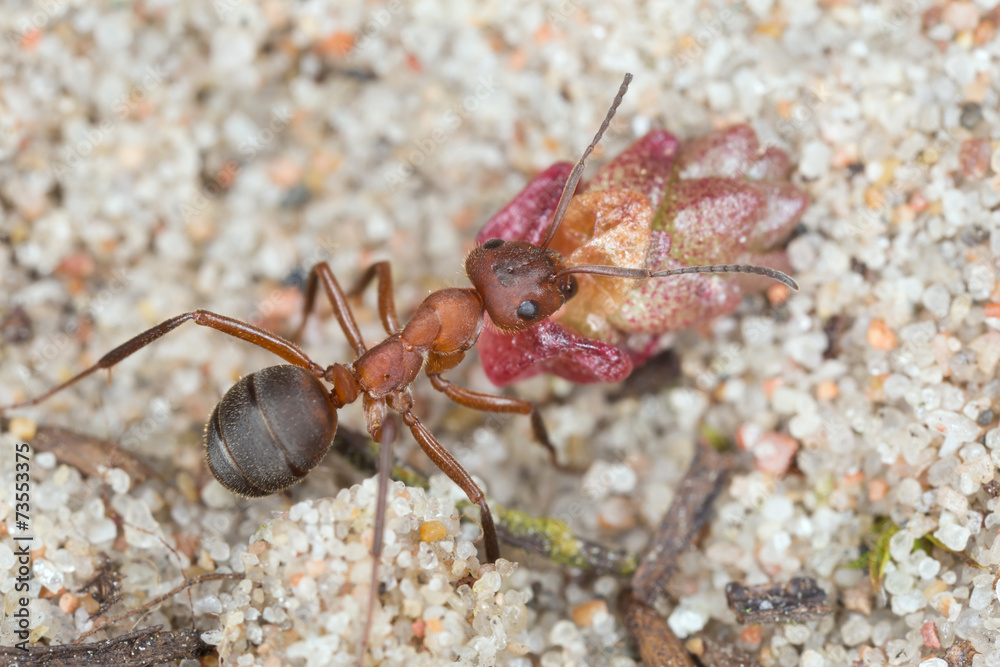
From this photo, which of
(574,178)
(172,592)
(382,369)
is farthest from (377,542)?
(574,178)

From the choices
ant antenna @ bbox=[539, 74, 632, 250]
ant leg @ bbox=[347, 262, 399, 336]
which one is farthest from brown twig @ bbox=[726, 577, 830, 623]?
ant leg @ bbox=[347, 262, 399, 336]

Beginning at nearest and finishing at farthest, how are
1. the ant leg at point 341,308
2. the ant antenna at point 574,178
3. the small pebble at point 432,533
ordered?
1. the small pebble at point 432,533
2. the ant antenna at point 574,178
3. the ant leg at point 341,308

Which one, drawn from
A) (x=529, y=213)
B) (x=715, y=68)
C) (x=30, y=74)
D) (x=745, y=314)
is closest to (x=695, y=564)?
(x=745, y=314)

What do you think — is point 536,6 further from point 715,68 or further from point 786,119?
point 786,119

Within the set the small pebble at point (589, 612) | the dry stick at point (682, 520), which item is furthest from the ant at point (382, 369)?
the dry stick at point (682, 520)

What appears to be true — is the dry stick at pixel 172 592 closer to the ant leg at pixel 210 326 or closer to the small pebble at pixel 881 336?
the ant leg at pixel 210 326

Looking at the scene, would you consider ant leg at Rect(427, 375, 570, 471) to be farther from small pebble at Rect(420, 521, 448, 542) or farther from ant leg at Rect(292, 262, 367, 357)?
small pebble at Rect(420, 521, 448, 542)

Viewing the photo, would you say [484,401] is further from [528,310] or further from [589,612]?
[589,612]
